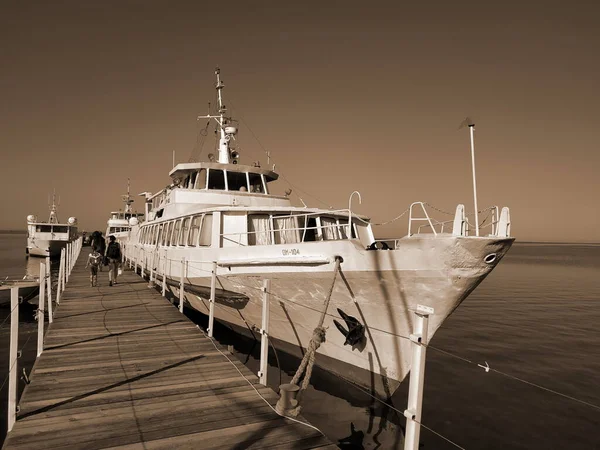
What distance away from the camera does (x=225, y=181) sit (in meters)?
15.1

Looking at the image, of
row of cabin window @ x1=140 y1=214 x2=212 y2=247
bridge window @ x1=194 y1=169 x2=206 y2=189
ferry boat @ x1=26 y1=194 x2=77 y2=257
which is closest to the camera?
row of cabin window @ x1=140 y1=214 x2=212 y2=247

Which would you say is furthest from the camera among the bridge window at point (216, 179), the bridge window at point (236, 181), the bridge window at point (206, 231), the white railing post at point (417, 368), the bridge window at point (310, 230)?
the bridge window at point (236, 181)

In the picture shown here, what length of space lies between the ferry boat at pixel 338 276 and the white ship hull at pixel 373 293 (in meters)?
0.02

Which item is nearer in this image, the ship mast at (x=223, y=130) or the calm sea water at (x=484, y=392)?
the calm sea water at (x=484, y=392)

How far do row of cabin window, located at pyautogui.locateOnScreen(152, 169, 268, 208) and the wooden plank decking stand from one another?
7.75 metres

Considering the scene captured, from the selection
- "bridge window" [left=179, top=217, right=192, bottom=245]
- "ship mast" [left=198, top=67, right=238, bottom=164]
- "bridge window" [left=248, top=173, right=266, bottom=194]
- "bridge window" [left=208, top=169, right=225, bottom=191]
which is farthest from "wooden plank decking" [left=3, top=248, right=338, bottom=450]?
"ship mast" [left=198, top=67, right=238, bottom=164]

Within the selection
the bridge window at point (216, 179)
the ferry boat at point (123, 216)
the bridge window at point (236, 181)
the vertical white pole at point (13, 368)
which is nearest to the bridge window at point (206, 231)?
the bridge window at point (216, 179)

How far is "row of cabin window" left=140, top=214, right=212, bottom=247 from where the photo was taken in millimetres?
11977

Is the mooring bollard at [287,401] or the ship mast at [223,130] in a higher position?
the ship mast at [223,130]

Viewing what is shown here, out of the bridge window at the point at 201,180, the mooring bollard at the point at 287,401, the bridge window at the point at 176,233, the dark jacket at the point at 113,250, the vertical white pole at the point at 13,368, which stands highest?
the bridge window at the point at 201,180

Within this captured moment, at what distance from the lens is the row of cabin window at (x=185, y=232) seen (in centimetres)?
1198

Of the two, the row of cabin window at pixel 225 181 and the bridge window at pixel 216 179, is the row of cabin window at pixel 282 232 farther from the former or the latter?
the bridge window at pixel 216 179

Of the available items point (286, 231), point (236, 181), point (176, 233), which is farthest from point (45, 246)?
point (286, 231)

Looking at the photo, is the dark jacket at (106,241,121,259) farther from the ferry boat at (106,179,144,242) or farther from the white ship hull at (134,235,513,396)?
the ferry boat at (106,179,144,242)
